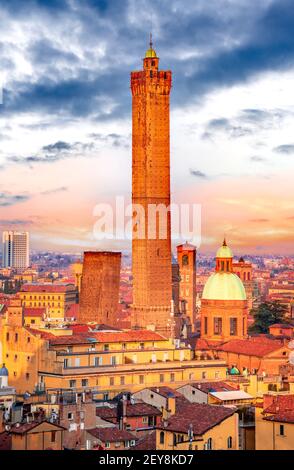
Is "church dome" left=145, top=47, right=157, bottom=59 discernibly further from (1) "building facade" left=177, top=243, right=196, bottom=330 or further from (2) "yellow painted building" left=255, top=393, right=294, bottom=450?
(2) "yellow painted building" left=255, top=393, right=294, bottom=450

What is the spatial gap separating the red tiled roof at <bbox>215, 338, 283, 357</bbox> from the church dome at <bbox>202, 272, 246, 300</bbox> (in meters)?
2.07

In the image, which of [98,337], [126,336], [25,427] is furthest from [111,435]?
[126,336]

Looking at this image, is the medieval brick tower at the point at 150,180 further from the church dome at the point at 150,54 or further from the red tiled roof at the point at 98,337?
the red tiled roof at the point at 98,337

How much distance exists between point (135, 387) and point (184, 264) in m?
30.3

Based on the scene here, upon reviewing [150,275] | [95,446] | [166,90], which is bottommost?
[95,446]

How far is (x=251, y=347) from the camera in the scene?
40.9 m

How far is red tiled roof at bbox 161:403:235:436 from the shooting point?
23281mm

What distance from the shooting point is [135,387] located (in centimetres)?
3306

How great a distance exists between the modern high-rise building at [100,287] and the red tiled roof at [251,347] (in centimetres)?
806

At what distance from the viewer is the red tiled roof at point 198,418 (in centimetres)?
2328

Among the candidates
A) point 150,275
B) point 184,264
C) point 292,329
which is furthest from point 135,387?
point 184,264

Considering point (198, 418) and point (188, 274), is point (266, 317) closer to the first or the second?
point (188, 274)

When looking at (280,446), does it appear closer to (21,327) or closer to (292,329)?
(21,327)
